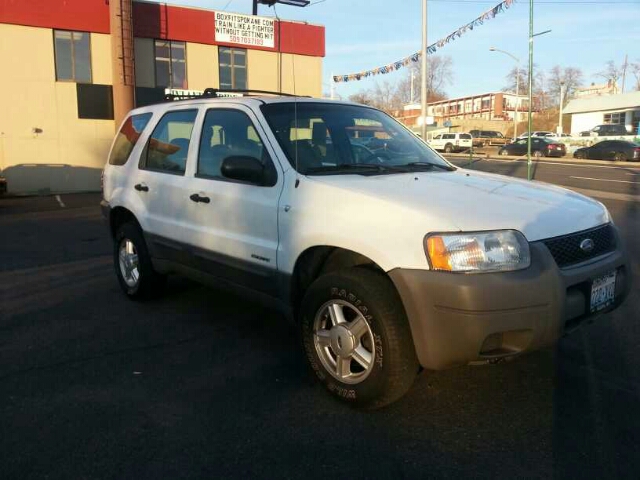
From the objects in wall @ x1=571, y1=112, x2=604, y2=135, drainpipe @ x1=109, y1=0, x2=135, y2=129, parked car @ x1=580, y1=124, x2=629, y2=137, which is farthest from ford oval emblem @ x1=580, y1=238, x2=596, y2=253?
wall @ x1=571, y1=112, x2=604, y2=135

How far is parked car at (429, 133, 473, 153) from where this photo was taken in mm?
47000

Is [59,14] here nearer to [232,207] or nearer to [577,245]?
[232,207]

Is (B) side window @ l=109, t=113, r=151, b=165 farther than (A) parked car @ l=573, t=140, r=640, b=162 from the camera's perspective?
No

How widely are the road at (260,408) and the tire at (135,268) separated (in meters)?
0.29

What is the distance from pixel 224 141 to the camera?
4.33 m

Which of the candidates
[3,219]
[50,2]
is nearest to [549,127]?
[50,2]

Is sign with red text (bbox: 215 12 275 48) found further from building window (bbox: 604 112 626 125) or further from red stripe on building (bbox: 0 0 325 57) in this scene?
building window (bbox: 604 112 626 125)

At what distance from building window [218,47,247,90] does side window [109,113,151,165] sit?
15.5 metres

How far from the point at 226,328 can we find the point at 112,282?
2276mm

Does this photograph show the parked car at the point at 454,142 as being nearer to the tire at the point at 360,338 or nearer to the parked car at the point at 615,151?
the parked car at the point at 615,151

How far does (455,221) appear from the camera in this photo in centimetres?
293

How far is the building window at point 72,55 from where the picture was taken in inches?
716

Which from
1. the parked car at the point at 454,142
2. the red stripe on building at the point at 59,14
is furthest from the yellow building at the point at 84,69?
the parked car at the point at 454,142

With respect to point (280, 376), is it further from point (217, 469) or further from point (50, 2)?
point (50, 2)
